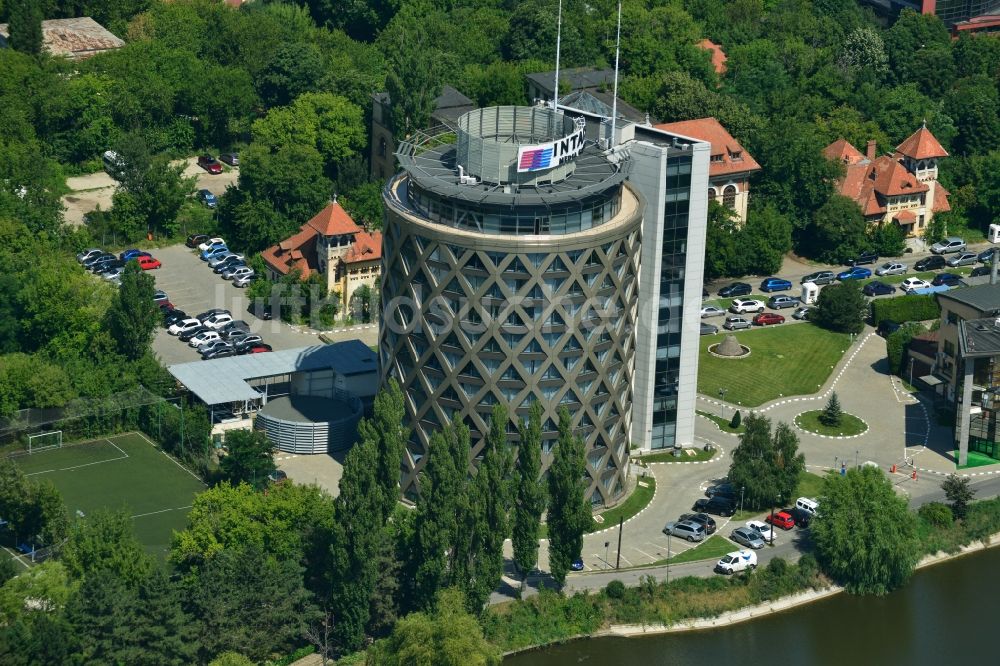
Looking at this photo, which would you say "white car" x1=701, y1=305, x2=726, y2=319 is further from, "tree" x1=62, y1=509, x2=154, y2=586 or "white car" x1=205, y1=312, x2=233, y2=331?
"tree" x1=62, y1=509, x2=154, y2=586

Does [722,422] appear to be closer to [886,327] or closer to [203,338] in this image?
[886,327]

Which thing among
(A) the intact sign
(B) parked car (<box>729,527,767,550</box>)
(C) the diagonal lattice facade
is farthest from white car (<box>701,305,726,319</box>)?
(A) the intact sign

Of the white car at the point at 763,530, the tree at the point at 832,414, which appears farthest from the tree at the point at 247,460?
the tree at the point at 832,414

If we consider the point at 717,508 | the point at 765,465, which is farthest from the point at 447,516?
the point at 765,465

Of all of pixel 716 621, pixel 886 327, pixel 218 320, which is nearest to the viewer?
pixel 716 621

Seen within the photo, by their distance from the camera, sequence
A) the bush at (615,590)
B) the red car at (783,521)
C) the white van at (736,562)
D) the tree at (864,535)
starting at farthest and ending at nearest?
the red car at (783,521), the tree at (864,535), the white van at (736,562), the bush at (615,590)

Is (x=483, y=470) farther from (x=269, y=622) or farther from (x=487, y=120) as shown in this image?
(x=487, y=120)

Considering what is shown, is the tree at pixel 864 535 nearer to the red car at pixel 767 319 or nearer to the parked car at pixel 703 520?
the parked car at pixel 703 520
